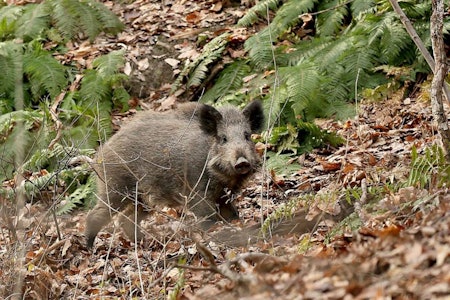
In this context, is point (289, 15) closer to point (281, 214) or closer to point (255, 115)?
point (255, 115)

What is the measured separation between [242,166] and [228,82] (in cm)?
416

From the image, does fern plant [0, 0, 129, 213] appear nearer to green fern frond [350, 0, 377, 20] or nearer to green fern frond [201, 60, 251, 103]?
green fern frond [201, 60, 251, 103]

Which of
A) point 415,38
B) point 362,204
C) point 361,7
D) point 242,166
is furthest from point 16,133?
point 415,38

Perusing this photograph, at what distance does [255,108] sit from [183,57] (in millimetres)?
4638

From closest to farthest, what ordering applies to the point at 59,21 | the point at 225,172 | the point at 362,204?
the point at 362,204
the point at 225,172
the point at 59,21

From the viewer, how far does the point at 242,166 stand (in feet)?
30.0

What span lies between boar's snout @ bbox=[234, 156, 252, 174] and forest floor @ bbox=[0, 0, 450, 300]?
0.92 ft

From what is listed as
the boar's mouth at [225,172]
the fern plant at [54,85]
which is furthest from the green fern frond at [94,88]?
the boar's mouth at [225,172]

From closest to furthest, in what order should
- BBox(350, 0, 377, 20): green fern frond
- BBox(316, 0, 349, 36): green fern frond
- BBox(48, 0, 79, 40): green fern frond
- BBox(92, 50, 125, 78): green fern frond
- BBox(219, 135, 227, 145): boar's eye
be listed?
BBox(219, 135, 227, 145): boar's eye < BBox(350, 0, 377, 20): green fern frond < BBox(316, 0, 349, 36): green fern frond < BBox(92, 50, 125, 78): green fern frond < BBox(48, 0, 79, 40): green fern frond

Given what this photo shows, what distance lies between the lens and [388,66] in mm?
11836

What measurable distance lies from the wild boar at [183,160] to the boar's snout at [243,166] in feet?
0.25

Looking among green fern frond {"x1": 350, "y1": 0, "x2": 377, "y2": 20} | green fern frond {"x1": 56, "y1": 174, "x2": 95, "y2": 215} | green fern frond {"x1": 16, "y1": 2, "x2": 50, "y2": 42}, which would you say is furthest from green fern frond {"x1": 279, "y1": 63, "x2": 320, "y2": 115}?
green fern frond {"x1": 16, "y1": 2, "x2": 50, "y2": 42}

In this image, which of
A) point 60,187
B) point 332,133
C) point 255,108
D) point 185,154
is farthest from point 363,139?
point 60,187

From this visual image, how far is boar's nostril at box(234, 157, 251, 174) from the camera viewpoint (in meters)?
9.12
